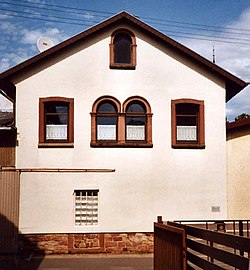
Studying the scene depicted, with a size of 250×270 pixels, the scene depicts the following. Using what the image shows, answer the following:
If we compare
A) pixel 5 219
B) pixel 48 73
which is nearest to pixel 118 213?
pixel 5 219

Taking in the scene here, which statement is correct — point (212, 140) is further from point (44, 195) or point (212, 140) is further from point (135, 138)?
point (44, 195)

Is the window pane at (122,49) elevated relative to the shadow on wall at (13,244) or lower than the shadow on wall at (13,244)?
elevated

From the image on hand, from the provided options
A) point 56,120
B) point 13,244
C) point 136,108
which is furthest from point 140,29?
point 13,244

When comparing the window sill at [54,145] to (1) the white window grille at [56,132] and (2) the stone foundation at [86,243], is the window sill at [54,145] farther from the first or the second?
(2) the stone foundation at [86,243]

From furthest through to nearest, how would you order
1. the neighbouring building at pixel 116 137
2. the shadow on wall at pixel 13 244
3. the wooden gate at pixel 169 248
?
the neighbouring building at pixel 116 137
the shadow on wall at pixel 13 244
the wooden gate at pixel 169 248

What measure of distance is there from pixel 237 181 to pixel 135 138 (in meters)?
4.09

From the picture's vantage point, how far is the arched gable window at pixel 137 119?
17906mm

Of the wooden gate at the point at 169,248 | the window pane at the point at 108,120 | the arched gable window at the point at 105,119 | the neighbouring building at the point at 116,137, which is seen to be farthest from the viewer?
the window pane at the point at 108,120

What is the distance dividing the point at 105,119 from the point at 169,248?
27.5 ft

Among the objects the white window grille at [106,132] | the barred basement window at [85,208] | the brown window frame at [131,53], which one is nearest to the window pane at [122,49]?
the brown window frame at [131,53]

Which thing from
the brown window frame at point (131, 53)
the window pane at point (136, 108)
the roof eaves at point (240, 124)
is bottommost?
the roof eaves at point (240, 124)

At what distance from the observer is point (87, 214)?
17.4 meters

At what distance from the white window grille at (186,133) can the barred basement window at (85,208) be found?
3.65 m

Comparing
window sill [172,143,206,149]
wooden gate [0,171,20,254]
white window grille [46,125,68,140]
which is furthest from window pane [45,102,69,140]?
window sill [172,143,206,149]
